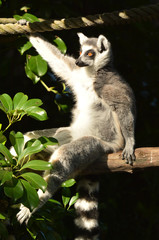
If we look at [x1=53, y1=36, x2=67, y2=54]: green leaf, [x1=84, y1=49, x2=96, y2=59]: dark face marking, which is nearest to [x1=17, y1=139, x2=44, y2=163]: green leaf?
[x1=53, y1=36, x2=67, y2=54]: green leaf

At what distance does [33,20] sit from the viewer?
360 centimetres

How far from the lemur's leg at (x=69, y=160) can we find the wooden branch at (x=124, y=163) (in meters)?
0.08

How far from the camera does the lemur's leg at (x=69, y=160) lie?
2.80m

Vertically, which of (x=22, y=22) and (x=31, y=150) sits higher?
(x=22, y=22)

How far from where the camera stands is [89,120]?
12.0 feet

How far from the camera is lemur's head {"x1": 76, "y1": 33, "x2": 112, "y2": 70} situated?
3.86 meters

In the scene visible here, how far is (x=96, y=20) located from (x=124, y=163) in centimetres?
124

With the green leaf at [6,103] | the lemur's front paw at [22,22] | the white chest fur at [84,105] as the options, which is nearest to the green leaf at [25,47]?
the lemur's front paw at [22,22]

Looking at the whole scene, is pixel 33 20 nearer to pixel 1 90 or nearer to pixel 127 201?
pixel 1 90

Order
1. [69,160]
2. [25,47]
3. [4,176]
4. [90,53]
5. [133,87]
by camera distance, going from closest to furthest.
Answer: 1. [4,176]
2. [69,160]
3. [25,47]
4. [90,53]
5. [133,87]

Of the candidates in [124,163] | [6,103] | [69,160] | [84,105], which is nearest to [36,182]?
[6,103]

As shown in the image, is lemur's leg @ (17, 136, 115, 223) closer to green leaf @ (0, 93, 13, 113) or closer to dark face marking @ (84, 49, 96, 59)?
green leaf @ (0, 93, 13, 113)

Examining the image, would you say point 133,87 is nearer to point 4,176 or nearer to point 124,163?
point 124,163

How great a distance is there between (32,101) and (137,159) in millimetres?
1024
